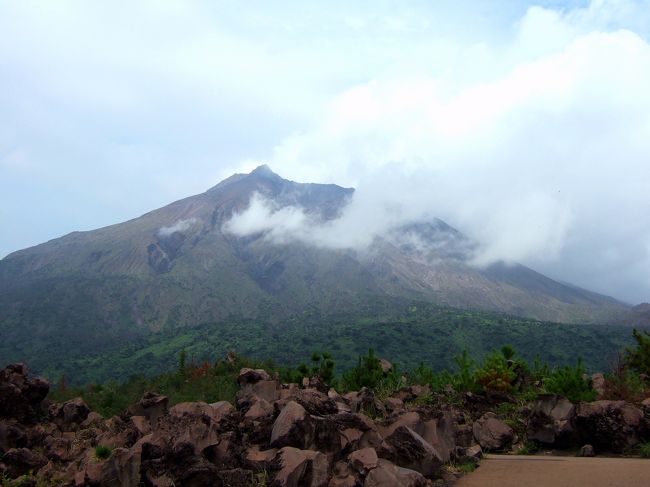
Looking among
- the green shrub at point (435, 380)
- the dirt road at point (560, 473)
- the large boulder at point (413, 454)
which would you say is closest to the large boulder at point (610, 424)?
the dirt road at point (560, 473)

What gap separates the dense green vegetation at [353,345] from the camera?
9050cm

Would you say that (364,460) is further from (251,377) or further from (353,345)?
(353,345)

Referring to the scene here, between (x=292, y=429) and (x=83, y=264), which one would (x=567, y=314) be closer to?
(x=83, y=264)

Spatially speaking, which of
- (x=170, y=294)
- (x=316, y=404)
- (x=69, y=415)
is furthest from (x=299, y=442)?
(x=170, y=294)

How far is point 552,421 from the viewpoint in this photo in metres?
11.6

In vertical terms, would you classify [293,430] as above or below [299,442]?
above

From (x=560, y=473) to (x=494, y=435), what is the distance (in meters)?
3.05

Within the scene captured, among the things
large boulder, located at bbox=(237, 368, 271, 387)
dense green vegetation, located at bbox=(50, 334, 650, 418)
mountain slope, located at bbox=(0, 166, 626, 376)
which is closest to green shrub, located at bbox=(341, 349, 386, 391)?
dense green vegetation, located at bbox=(50, 334, 650, 418)

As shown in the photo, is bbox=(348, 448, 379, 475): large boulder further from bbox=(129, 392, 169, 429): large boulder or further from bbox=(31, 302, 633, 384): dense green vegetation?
bbox=(31, 302, 633, 384): dense green vegetation

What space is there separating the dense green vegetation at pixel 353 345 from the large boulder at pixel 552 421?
66.7m

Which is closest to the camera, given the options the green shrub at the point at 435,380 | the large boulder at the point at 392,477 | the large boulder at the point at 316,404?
the large boulder at the point at 392,477

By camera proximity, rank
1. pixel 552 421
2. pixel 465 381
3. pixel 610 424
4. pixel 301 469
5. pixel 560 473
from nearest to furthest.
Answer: pixel 301 469 → pixel 560 473 → pixel 610 424 → pixel 552 421 → pixel 465 381

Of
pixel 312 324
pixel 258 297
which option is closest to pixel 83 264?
pixel 258 297

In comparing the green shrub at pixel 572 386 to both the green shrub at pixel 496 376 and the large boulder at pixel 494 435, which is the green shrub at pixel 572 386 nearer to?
the green shrub at pixel 496 376
